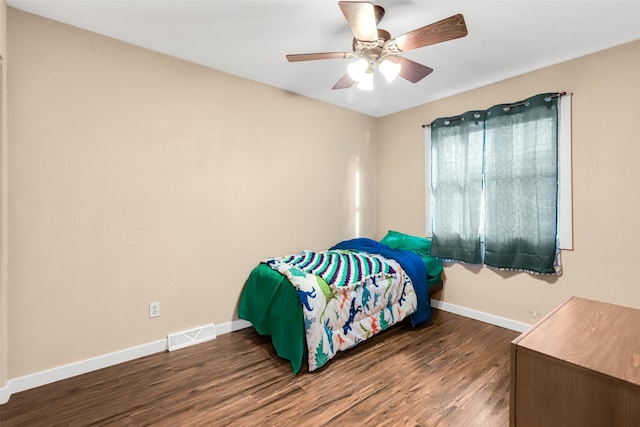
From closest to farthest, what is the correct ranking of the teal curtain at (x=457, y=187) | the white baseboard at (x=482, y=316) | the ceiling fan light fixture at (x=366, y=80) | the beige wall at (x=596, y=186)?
1. the ceiling fan light fixture at (x=366, y=80)
2. the beige wall at (x=596, y=186)
3. the white baseboard at (x=482, y=316)
4. the teal curtain at (x=457, y=187)

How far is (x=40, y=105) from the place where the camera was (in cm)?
204

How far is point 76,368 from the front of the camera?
2154mm

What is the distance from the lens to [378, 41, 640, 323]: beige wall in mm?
2332

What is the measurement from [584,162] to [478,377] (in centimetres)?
196

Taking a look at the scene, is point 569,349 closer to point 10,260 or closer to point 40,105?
point 10,260

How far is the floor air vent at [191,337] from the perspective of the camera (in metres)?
2.55

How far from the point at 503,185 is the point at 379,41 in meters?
1.95

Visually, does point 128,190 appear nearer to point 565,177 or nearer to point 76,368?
point 76,368

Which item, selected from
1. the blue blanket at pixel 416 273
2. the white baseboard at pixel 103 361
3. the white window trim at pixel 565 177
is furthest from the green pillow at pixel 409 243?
the white window trim at pixel 565 177

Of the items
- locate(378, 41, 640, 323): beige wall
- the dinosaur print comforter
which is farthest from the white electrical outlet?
locate(378, 41, 640, 323): beige wall

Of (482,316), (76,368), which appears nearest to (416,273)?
(482,316)

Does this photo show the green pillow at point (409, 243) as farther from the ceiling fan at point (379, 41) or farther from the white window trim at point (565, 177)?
the ceiling fan at point (379, 41)

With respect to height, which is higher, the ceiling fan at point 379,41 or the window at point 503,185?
the ceiling fan at point 379,41

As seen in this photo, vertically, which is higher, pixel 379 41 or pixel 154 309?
pixel 379 41
